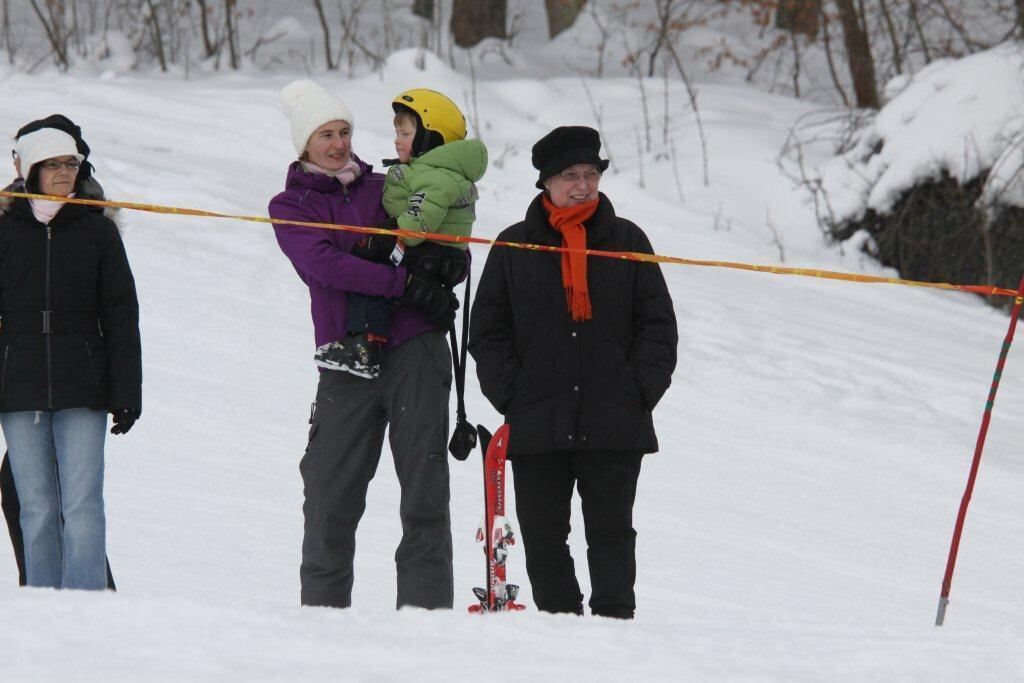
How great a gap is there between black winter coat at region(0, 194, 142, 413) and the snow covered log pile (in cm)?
904

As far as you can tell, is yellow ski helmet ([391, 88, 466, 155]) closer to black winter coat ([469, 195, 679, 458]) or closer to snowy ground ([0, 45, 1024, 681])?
black winter coat ([469, 195, 679, 458])

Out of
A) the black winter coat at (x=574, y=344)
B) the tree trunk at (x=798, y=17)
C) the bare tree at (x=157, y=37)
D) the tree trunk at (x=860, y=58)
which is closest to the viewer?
the black winter coat at (x=574, y=344)

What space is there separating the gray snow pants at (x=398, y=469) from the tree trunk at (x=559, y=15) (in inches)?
658

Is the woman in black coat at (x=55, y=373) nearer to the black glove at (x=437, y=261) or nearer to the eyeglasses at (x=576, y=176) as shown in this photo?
the black glove at (x=437, y=261)

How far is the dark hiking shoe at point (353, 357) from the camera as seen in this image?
156 inches

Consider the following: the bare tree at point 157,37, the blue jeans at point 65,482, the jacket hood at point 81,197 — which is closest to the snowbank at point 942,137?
the bare tree at point 157,37

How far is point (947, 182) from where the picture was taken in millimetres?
11992

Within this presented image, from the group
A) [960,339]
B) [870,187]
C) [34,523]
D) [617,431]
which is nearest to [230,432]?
[34,523]

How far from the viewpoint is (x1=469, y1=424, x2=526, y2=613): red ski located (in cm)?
399

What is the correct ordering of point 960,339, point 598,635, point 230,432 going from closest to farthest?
point 598,635 < point 230,432 < point 960,339

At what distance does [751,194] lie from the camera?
532 inches

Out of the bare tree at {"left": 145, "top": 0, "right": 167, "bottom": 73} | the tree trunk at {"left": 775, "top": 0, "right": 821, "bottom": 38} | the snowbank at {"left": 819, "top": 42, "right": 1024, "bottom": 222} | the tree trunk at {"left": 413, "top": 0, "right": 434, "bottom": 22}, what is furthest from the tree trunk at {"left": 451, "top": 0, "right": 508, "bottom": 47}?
the snowbank at {"left": 819, "top": 42, "right": 1024, "bottom": 222}

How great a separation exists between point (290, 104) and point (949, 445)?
15.5ft

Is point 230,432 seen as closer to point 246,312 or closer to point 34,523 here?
point 246,312
